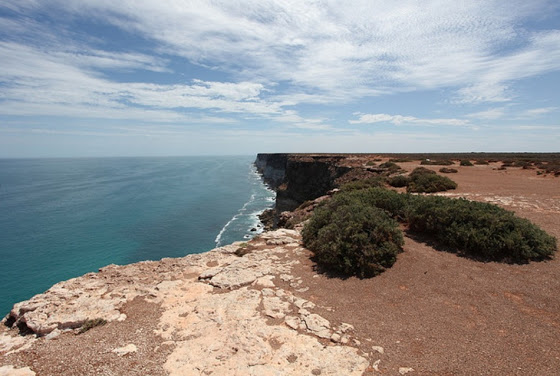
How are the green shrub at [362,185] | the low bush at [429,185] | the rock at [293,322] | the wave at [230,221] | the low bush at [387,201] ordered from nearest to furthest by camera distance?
1. the rock at [293,322]
2. the low bush at [387,201]
3. the low bush at [429,185]
4. the green shrub at [362,185]
5. the wave at [230,221]

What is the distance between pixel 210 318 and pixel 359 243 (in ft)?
16.6

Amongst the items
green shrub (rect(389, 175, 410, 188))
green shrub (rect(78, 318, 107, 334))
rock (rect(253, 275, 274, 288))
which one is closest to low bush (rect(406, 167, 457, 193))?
green shrub (rect(389, 175, 410, 188))

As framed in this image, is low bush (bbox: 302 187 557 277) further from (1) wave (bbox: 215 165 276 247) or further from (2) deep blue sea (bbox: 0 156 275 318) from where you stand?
(1) wave (bbox: 215 165 276 247)

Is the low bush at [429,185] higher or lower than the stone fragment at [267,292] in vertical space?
higher

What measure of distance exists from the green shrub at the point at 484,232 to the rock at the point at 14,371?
A: 1178 centimetres

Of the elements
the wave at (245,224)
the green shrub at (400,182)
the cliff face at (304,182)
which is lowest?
the wave at (245,224)

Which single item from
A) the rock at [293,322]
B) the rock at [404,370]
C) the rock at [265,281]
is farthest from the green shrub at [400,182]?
the rock at [404,370]

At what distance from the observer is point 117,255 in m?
32.9

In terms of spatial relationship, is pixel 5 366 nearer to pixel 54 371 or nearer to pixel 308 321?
pixel 54 371

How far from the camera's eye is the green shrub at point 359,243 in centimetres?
862

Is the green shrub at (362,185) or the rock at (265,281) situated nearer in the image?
the rock at (265,281)

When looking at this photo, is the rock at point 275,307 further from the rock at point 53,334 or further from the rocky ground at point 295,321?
the rock at point 53,334

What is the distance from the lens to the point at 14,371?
5199 mm

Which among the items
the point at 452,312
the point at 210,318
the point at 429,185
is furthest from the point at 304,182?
the point at 210,318
